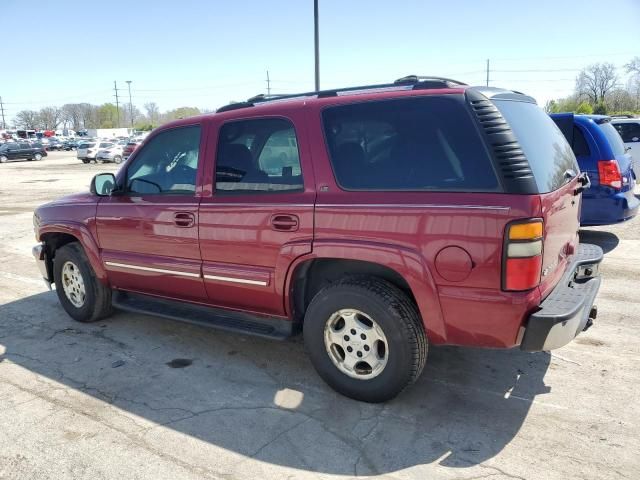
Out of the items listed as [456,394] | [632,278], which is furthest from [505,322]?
[632,278]

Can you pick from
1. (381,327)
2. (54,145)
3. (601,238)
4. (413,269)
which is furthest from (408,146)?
(54,145)

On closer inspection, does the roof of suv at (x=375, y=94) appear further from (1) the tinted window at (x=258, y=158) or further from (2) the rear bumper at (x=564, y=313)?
(2) the rear bumper at (x=564, y=313)

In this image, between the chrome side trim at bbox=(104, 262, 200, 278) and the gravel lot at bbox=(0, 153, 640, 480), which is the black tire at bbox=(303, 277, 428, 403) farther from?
the chrome side trim at bbox=(104, 262, 200, 278)

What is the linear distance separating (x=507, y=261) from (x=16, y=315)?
16.2ft

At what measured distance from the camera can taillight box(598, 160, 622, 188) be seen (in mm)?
6711

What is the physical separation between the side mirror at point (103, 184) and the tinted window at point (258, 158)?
1.27m

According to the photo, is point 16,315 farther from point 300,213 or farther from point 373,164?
point 373,164

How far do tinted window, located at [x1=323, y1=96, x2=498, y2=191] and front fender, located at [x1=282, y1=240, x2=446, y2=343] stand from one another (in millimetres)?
363

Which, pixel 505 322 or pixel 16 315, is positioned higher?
pixel 505 322

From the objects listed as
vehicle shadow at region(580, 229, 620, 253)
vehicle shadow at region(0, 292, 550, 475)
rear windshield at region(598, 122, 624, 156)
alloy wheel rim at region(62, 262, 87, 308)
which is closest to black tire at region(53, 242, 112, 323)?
alloy wheel rim at region(62, 262, 87, 308)

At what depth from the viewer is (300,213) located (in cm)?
334

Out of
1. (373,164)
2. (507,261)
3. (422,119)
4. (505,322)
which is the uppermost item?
(422,119)

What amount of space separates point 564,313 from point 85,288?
13.4 ft

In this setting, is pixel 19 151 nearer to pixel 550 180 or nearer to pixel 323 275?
pixel 323 275
